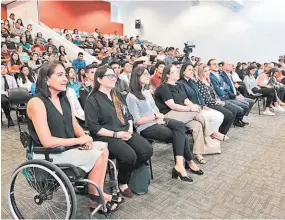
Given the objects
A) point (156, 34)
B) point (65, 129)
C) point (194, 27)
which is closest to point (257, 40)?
point (194, 27)

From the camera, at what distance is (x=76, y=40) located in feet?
31.3

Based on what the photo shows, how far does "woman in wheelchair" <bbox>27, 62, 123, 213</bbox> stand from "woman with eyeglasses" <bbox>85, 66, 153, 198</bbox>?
167mm

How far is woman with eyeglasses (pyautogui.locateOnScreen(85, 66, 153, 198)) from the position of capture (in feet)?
6.23

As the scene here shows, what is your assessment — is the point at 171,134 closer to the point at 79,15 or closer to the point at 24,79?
the point at 24,79

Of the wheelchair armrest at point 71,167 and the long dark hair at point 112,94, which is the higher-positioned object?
the long dark hair at point 112,94

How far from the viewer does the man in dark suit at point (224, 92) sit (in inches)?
148

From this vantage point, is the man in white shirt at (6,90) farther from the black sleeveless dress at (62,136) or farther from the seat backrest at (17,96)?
the black sleeveless dress at (62,136)

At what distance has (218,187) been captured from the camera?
2.24 meters

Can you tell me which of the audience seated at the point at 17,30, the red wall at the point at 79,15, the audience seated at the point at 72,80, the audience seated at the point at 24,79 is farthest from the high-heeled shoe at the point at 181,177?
the red wall at the point at 79,15

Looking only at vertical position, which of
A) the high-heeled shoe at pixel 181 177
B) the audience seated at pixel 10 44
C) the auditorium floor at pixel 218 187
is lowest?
the auditorium floor at pixel 218 187

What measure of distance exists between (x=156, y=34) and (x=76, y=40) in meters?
5.03

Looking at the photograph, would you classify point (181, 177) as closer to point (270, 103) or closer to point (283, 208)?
point (283, 208)

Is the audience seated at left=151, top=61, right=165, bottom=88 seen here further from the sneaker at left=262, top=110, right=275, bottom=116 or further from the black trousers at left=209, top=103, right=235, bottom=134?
the sneaker at left=262, top=110, right=275, bottom=116

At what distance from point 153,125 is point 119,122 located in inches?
17.3
